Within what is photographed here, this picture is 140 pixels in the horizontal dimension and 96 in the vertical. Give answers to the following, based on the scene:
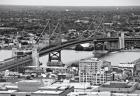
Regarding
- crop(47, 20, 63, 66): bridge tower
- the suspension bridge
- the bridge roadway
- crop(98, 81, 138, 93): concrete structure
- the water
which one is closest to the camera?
crop(98, 81, 138, 93): concrete structure

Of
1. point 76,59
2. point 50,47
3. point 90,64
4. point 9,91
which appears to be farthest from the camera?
point 50,47

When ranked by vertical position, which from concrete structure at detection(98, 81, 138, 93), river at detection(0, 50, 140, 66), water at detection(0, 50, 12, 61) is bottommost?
concrete structure at detection(98, 81, 138, 93)

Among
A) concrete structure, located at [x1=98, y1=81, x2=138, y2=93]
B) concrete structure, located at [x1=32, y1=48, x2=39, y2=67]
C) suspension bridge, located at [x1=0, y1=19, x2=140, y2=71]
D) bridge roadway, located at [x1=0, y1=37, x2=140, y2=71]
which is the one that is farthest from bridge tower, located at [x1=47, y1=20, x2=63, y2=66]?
concrete structure, located at [x1=98, y1=81, x2=138, y2=93]

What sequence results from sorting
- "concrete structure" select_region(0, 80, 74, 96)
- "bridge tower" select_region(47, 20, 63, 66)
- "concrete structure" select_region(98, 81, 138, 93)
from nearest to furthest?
"concrete structure" select_region(0, 80, 74, 96) → "concrete structure" select_region(98, 81, 138, 93) → "bridge tower" select_region(47, 20, 63, 66)

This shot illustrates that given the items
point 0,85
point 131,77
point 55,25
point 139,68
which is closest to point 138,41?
point 55,25

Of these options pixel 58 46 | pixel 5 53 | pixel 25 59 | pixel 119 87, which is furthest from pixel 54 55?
pixel 119 87

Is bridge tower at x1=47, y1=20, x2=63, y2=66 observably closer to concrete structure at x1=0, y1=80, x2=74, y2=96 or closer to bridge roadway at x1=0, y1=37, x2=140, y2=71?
bridge roadway at x1=0, y1=37, x2=140, y2=71

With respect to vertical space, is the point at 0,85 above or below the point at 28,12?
below

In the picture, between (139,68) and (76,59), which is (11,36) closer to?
(76,59)

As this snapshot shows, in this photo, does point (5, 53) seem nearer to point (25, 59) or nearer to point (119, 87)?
point (25, 59)

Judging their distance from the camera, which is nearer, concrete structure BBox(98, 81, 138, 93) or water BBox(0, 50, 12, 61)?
concrete structure BBox(98, 81, 138, 93)

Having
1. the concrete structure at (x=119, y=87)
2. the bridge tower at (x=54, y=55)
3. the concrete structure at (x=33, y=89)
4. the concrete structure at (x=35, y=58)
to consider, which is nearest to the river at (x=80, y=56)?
the bridge tower at (x=54, y=55)
